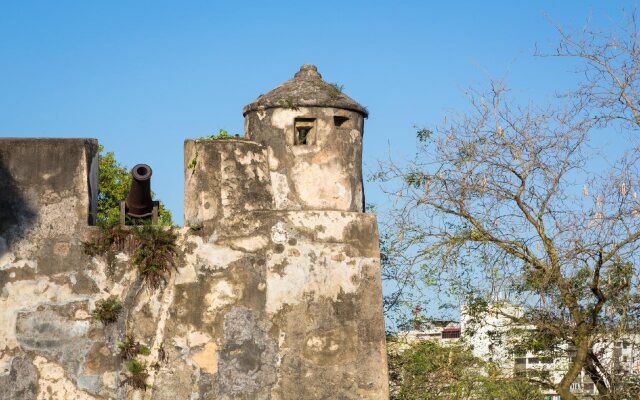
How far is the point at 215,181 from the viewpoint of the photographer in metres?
8.41

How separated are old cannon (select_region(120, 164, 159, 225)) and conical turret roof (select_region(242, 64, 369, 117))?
1.06 m

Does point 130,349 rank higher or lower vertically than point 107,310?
lower

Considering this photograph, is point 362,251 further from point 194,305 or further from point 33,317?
point 33,317

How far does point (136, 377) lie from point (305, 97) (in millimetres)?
2500

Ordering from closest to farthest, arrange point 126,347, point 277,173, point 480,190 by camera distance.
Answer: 1. point 126,347
2. point 277,173
3. point 480,190

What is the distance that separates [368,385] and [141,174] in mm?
2302

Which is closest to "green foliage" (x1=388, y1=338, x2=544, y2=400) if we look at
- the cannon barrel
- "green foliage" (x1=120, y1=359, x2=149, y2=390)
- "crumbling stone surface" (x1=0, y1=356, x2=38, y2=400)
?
"green foliage" (x1=120, y1=359, x2=149, y2=390)

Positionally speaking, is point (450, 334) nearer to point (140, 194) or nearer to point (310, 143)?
point (310, 143)

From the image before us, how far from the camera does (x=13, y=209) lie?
26.8ft

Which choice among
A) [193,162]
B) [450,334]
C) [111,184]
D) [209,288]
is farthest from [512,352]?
[111,184]

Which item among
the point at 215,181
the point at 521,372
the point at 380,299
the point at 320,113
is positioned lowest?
the point at 521,372

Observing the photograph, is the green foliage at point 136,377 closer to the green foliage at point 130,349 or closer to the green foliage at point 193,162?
the green foliage at point 130,349

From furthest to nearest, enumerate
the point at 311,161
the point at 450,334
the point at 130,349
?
1. the point at 450,334
2. the point at 311,161
3. the point at 130,349

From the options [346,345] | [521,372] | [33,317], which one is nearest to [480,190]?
[521,372]
